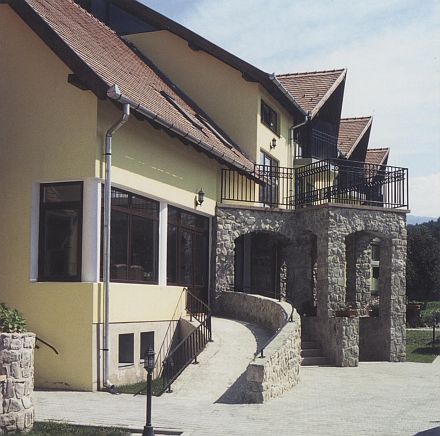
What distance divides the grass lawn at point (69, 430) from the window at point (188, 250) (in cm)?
764

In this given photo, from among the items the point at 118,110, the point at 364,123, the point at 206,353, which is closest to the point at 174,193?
the point at 118,110

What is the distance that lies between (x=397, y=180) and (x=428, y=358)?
5391mm

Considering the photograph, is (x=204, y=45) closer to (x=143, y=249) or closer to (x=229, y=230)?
(x=229, y=230)

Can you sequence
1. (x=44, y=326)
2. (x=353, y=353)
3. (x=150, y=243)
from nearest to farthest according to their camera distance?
(x=44, y=326)
(x=150, y=243)
(x=353, y=353)

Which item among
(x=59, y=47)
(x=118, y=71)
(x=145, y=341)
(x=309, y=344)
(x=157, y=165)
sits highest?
(x=118, y=71)

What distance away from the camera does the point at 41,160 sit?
14.7 metres

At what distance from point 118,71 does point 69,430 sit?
379 inches

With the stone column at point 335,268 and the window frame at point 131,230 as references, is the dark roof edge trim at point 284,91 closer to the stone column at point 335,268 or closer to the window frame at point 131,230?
the stone column at point 335,268

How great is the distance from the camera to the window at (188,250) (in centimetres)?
1802

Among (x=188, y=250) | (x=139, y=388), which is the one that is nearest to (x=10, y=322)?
(x=139, y=388)

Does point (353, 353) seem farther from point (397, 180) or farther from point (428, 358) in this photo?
point (397, 180)

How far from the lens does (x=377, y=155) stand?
36.2 metres

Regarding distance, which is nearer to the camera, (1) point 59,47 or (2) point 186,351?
(1) point 59,47

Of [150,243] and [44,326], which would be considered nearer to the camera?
[44,326]
